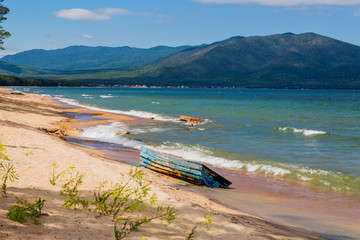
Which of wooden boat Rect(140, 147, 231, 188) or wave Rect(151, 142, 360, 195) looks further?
wave Rect(151, 142, 360, 195)

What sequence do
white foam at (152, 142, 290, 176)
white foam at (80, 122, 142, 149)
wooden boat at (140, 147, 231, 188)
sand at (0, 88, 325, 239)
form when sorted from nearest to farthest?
sand at (0, 88, 325, 239), wooden boat at (140, 147, 231, 188), white foam at (152, 142, 290, 176), white foam at (80, 122, 142, 149)

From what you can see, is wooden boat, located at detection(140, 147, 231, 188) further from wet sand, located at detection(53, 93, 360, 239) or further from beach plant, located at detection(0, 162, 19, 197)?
beach plant, located at detection(0, 162, 19, 197)

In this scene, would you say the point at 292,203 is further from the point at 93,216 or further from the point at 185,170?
the point at 93,216

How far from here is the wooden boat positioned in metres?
13.0

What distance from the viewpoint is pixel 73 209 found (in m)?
7.27

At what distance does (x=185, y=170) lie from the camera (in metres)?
13.3

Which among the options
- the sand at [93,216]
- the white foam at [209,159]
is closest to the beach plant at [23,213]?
the sand at [93,216]

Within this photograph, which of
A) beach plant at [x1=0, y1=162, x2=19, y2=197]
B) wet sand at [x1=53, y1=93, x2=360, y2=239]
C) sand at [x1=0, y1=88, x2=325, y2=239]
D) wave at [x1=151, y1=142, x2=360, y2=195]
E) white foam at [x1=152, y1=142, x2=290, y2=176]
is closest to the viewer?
sand at [x1=0, y1=88, x2=325, y2=239]

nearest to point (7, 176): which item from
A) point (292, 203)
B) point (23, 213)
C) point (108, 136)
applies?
point (23, 213)

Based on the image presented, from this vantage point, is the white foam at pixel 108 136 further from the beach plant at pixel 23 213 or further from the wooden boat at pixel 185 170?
the beach plant at pixel 23 213

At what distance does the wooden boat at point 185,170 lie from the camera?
513 inches

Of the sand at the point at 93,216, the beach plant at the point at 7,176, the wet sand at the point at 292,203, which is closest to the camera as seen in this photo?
the sand at the point at 93,216

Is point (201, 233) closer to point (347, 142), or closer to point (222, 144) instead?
point (222, 144)

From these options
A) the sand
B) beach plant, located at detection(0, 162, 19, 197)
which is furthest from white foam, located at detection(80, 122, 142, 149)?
beach plant, located at detection(0, 162, 19, 197)
